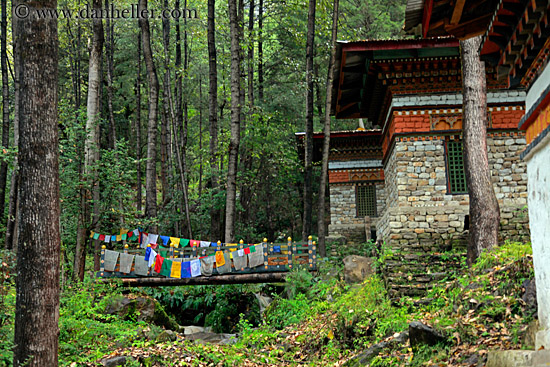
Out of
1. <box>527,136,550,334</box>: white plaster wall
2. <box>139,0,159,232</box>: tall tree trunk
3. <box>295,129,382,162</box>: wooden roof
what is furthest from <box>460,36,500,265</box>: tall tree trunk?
<box>295,129,382,162</box>: wooden roof

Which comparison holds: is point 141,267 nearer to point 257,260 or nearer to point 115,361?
point 257,260

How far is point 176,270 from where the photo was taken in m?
17.4

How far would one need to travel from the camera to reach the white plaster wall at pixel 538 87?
6238mm

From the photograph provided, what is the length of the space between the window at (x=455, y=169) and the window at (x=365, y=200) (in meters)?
10.9

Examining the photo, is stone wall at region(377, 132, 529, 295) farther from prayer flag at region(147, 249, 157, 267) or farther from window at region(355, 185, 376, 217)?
window at region(355, 185, 376, 217)

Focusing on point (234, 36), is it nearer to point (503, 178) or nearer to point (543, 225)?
point (503, 178)

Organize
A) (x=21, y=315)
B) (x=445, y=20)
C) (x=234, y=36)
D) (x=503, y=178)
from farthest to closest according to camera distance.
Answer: (x=234, y=36) < (x=503, y=178) < (x=445, y=20) < (x=21, y=315)

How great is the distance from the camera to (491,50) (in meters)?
7.50

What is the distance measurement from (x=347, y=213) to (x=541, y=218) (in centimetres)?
2037

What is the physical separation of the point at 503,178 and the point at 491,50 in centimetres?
905

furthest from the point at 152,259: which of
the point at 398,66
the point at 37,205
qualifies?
the point at 37,205

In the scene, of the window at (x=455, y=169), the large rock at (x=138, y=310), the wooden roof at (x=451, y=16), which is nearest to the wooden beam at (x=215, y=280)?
the large rock at (x=138, y=310)

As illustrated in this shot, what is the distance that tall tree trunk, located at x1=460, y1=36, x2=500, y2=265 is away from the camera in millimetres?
12109

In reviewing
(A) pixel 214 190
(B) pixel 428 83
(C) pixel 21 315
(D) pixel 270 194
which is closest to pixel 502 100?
(B) pixel 428 83
